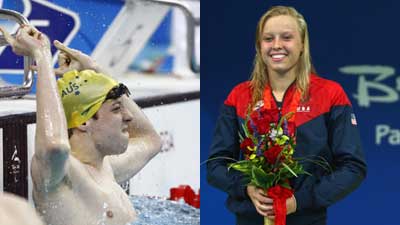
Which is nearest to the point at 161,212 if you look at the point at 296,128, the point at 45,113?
the point at 296,128

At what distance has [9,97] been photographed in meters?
2.07

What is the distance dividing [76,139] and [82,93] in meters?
0.17

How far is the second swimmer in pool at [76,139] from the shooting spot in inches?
73.5

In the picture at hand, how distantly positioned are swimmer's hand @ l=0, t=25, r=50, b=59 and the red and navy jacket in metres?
1.01

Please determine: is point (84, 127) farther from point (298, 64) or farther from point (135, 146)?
point (298, 64)

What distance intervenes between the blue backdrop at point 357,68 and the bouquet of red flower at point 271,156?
5.67ft

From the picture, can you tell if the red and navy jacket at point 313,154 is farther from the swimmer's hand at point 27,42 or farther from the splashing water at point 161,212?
the swimmer's hand at point 27,42

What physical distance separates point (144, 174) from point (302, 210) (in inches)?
33.8

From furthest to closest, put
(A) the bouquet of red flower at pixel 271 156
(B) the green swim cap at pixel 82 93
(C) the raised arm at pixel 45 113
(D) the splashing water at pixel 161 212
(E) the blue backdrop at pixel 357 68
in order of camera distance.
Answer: (E) the blue backdrop at pixel 357 68, (D) the splashing water at pixel 161 212, (A) the bouquet of red flower at pixel 271 156, (B) the green swim cap at pixel 82 93, (C) the raised arm at pixel 45 113

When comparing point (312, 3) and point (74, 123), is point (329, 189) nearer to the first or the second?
point (74, 123)

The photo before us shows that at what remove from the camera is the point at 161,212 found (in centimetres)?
306

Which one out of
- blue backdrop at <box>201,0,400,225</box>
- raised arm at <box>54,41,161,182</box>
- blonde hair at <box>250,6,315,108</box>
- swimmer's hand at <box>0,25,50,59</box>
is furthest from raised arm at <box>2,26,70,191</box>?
blue backdrop at <box>201,0,400,225</box>

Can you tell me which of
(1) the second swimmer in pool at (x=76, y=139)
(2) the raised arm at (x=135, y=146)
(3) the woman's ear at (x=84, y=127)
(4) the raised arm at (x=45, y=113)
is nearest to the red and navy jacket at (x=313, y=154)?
(2) the raised arm at (x=135, y=146)

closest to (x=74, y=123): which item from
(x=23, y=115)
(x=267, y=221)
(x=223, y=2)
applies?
(x=23, y=115)
